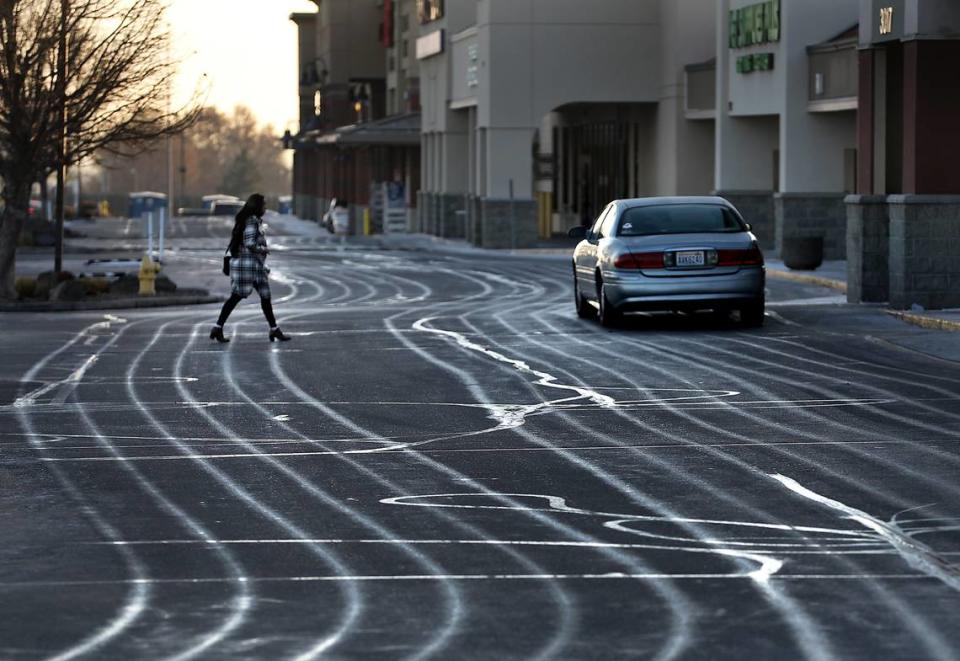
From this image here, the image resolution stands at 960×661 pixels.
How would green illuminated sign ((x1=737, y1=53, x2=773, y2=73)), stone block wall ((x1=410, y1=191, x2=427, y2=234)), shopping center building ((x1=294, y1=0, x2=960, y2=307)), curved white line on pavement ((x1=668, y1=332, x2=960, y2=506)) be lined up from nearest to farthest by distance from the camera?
curved white line on pavement ((x1=668, y1=332, x2=960, y2=506)), shopping center building ((x1=294, y1=0, x2=960, y2=307)), green illuminated sign ((x1=737, y1=53, x2=773, y2=73)), stone block wall ((x1=410, y1=191, x2=427, y2=234))

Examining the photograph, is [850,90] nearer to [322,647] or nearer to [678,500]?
[678,500]

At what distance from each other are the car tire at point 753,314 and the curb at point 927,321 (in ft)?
6.05

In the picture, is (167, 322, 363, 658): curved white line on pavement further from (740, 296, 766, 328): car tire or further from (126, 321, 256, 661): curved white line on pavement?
(740, 296, 766, 328): car tire

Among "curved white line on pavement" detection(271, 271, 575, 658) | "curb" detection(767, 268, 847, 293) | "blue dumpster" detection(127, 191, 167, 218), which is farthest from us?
"blue dumpster" detection(127, 191, 167, 218)

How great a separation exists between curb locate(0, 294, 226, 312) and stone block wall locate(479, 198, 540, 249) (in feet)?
81.0

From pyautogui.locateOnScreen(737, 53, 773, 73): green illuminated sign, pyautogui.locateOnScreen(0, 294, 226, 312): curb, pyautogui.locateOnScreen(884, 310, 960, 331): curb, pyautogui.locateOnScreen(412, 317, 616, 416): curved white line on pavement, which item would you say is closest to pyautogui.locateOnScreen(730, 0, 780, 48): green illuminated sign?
pyautogui.locateOnScreen(737, 53, 773, 73): green illuminated sign

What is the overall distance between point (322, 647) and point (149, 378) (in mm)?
11257

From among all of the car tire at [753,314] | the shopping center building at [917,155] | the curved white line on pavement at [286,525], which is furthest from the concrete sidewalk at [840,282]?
the curved white line on pavement at [286,525]

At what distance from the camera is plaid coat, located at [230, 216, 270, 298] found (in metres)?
22.2

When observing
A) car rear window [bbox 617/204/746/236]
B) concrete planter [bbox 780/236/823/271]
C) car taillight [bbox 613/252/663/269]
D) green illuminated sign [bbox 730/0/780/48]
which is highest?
green illuminated sign [bbox 730/0/780/48]

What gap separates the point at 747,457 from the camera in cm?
1202

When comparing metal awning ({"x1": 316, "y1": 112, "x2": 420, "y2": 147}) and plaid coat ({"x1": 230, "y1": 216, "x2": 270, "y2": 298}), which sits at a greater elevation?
metal awning ({"x1": 316, "y1": 112, "x2": 420, "y2": 147})

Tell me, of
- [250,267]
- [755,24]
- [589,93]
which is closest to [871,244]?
[250,267]

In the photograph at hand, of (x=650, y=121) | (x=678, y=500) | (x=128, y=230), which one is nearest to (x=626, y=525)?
(x=678, y=500)
